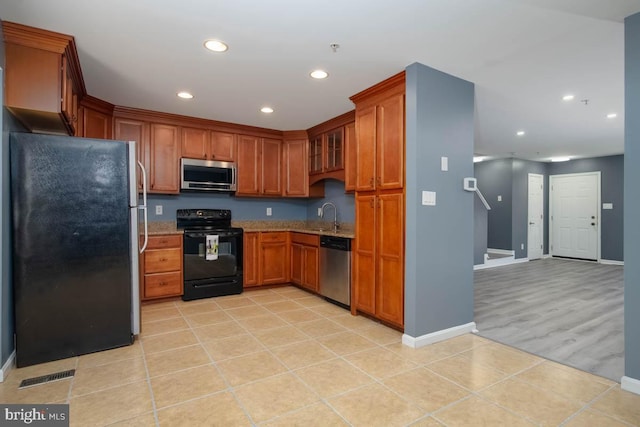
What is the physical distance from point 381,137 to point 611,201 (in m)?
6.96

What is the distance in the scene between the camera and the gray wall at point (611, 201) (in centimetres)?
707

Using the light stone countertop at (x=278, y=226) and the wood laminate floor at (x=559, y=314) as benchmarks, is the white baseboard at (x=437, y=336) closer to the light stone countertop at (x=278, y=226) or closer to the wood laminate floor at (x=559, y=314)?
the wood laminate floor at (x=559, y=314)

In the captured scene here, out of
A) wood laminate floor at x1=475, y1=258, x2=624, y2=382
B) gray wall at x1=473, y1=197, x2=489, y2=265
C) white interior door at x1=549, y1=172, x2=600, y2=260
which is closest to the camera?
wood laminate floor at x1=475, y1=258, x2=624, y2=382

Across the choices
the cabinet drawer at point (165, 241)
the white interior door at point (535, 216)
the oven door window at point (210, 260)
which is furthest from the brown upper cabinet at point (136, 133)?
the white interior door at point (535, 216)

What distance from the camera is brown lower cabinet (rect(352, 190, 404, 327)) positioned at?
121 inches

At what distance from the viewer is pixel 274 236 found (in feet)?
16.2

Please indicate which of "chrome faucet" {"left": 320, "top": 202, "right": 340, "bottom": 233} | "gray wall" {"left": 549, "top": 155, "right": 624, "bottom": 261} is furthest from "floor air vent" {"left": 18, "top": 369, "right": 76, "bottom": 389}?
"gray wall" {"left": 549, "top": 155, "right": 624, "bottom": 261}

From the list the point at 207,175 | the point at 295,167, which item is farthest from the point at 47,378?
the point at 295,167

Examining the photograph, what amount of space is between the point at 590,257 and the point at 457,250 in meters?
6.66

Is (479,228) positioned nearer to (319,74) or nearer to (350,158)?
(350,158)

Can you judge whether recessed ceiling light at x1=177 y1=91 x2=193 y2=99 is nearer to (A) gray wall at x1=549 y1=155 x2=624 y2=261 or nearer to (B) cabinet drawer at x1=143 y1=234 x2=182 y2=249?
(B) cabinet drawer at x1=143 y1=234 x2=182 y2=249

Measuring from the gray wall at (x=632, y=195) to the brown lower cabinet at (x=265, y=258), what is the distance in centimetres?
380

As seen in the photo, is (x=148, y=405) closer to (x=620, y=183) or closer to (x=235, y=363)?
(x=235, y=363)

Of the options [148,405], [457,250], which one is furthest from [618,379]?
[148,405]
